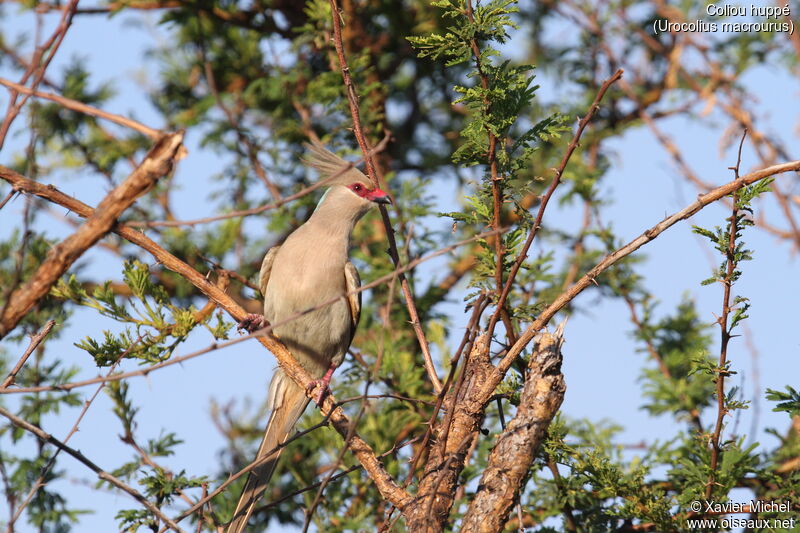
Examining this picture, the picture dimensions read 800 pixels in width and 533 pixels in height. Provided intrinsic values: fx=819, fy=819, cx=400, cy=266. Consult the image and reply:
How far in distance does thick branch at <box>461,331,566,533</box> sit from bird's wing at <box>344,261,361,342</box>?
2.22m

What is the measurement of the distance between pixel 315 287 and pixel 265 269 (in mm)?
445

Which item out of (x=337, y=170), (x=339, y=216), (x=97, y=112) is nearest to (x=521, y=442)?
(x=97, y=112)

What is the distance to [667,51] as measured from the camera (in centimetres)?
638

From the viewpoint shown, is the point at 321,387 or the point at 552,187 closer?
the point at 552,187

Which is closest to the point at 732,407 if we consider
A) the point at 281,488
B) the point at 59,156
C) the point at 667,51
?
the point at 281,488

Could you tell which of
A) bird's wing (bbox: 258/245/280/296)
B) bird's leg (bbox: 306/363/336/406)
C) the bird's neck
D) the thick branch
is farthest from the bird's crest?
the thick branch

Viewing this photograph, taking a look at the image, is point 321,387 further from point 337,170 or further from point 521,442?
point 521,442

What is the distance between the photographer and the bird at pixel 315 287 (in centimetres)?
484

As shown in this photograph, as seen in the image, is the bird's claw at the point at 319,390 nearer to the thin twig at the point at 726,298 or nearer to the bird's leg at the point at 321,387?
the bird's leg at the point at 321,387

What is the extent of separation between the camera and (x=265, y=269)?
5.12m

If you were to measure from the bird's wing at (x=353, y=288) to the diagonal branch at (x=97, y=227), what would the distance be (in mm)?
2723

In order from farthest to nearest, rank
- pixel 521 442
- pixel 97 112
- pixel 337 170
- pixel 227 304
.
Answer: pixel 337 170, pixel 227 304, pixel 521 442, pixel 97 112

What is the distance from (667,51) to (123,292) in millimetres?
4526

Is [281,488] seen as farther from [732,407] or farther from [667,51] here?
[667,51]
